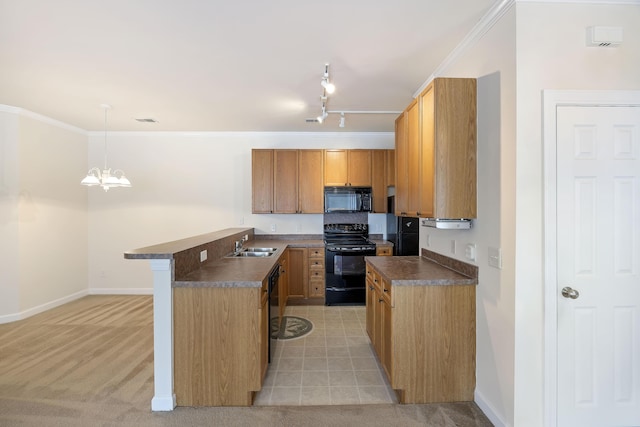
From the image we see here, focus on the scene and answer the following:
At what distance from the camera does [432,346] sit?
214 centimetres

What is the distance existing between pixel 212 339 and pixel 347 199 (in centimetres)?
308

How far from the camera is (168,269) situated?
2.11 m

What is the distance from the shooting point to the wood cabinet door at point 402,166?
271cm

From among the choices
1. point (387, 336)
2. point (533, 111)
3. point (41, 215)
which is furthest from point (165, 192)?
point (533, 111)

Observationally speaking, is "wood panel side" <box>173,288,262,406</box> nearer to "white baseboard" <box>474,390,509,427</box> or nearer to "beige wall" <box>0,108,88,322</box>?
"white baseboard" <box>474,390,509,427</box>

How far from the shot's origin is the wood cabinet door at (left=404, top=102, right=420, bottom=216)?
2.42 meters

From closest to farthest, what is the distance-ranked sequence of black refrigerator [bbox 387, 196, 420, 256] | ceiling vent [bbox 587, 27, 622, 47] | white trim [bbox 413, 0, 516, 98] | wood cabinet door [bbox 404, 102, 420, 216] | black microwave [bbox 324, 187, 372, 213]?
ceiling vent [bbox 587, 27, 622, 47], white trim [bbox 413, 0, 516, 98], wood cabinet door [bbox 404, 102, 420, 216], black refrigerator [bbox 387, 196, 420, 256], black microwave [bbox 324, 187, 372, 213]

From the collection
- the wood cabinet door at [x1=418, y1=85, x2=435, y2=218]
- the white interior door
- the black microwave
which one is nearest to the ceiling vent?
the white interior door

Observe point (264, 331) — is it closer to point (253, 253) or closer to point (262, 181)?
point (253, 253)

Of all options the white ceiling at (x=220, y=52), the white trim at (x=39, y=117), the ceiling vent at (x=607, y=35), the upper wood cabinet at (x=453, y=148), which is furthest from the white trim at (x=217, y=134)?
A: the ceiling vent at (x=607, y=35)

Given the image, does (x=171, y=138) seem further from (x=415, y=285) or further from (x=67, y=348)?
(x=415, y=285)

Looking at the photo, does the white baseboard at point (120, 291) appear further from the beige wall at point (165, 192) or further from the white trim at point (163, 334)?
the white trim at point (163, 334)

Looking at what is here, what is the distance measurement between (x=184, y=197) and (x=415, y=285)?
4.17m

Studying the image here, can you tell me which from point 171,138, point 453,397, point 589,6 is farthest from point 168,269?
point 171,138
